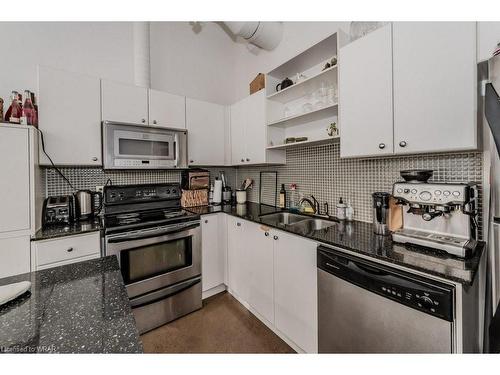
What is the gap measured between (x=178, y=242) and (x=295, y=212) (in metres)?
1.15

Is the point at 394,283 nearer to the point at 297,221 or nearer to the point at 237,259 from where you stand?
the point at 297,221

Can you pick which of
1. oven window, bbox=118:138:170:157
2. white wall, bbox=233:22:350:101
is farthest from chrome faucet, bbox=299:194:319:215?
oven window, bbox=118:138:170:157

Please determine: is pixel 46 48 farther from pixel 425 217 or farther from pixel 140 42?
pixel 425 217

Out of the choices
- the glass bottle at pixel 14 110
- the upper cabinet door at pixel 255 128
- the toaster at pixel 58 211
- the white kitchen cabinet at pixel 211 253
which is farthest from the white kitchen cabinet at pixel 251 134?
the glass bottle at pixel 14 110

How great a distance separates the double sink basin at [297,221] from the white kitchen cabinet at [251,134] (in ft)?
1.83

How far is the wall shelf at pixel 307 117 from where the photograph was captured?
1771 millimetres

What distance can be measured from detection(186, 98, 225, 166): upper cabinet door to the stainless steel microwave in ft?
0.58

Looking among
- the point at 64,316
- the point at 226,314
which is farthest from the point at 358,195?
the point at 64,316

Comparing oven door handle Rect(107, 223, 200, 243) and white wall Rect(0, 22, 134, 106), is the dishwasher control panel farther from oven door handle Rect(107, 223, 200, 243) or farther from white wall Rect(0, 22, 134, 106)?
white wall Rect(0, 22, 134, 106)

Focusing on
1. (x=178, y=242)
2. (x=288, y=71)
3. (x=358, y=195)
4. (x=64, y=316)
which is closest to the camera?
(x=64, y=316)

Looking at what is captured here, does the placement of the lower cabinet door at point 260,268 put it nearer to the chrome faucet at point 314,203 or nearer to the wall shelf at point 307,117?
the chrome faucet at point 314,203

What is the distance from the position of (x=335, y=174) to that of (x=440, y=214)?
2.93 feet

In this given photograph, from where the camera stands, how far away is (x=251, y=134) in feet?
7.95

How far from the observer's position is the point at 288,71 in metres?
2.20
